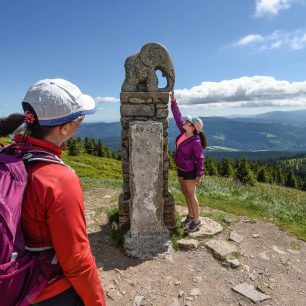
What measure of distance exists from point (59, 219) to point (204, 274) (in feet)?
17.6

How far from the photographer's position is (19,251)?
94.3 inches

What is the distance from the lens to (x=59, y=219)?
2338 mm

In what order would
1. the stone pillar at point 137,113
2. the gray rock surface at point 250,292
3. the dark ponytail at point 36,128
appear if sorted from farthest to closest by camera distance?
the stone pillar at point 137,113 → the gray rock surface at point 250,292 → the dark ponytail at point 36,128

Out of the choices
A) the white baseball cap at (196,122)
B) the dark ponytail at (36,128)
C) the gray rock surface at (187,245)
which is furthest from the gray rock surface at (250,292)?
the dark ponytail at (36,128)

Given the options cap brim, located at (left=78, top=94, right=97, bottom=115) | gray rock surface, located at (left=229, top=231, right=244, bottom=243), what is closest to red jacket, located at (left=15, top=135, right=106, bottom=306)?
cap brim, located at (left=78, top=94, right=97, bottom=115)

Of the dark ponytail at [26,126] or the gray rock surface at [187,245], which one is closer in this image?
the dark ponytail at [26,126]

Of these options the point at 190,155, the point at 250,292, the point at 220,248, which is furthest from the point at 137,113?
the point at 250,292

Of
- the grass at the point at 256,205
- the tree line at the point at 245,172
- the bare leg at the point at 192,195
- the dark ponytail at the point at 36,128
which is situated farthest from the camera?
the tree line at the point at 245,172

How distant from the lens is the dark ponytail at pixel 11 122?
2.60m

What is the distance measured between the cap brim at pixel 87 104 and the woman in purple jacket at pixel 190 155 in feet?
17.9

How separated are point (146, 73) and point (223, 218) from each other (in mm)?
5178

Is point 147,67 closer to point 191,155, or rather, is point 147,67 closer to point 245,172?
point 191,155

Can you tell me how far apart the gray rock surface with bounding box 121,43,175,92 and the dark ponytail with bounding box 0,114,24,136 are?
550 centimetres

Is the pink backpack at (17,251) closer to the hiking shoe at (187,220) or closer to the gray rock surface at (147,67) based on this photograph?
the gray rock surface at (147,67)
